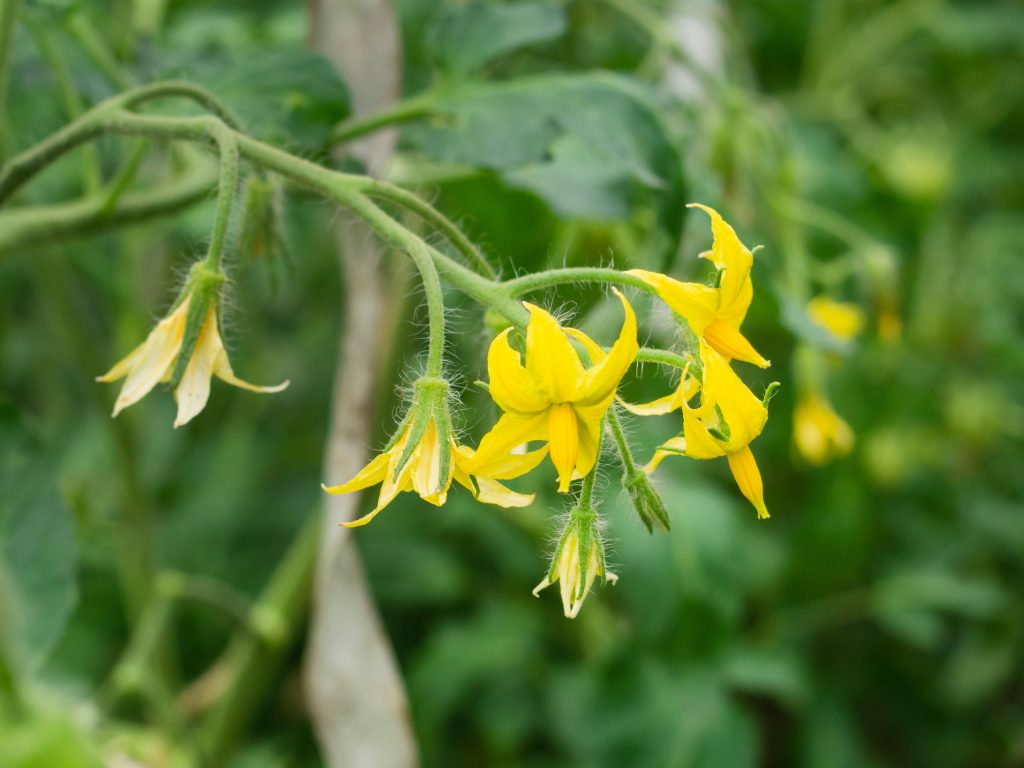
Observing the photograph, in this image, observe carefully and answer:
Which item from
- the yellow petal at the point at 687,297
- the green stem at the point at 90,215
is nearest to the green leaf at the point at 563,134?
the green stem at the point at 90,215

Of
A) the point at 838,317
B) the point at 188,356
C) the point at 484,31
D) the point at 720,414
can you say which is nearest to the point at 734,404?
the point at 720,414

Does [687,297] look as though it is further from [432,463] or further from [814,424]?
[814,424]

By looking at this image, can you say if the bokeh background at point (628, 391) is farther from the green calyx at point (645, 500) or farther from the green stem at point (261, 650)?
the green calyx at point (645, 500)

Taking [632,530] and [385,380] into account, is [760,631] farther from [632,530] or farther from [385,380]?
[385,380]

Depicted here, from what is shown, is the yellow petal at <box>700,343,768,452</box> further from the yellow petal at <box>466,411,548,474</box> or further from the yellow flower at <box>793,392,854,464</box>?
the yellow flower at <box>793,392,854,464</box>

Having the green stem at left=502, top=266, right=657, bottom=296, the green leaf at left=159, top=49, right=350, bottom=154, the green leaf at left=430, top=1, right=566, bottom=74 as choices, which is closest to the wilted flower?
the green stem at left=502, top=266, right=657, bottom=296

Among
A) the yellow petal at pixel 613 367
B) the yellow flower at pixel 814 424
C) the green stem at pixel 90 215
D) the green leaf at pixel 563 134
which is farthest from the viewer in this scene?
the yellow flower at pixel 814 424

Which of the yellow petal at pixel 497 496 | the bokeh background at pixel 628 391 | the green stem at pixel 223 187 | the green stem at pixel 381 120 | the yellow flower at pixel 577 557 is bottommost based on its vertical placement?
the bokeh background at pixel 628 391

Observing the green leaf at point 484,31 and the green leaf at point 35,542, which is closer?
the green leaf at point 35,542
